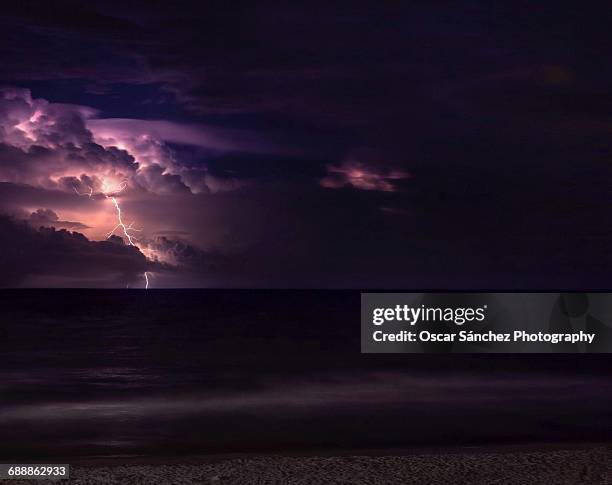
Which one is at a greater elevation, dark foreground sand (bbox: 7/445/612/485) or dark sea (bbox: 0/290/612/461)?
dark foreground sand (bbox: 7/445/612/485)

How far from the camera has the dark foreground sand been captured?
6543 mm

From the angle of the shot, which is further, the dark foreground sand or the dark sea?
the dark sea

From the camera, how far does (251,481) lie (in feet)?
21.4

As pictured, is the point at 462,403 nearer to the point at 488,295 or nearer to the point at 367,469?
the point at 488,295

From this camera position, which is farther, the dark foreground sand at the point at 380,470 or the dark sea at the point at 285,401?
the dark sea at the point at 285,401

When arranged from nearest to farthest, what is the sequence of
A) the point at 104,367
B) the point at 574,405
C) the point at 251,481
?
the point at 251,481 < the point at 574,405 < the point at 104,367

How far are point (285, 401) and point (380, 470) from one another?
27.4 ft

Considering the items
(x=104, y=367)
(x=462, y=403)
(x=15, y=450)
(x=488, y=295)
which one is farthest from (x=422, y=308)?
(x=104, y=367)

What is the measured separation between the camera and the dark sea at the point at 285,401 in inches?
424

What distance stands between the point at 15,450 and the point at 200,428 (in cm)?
269

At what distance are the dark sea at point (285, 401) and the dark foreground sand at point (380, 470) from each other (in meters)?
3.00

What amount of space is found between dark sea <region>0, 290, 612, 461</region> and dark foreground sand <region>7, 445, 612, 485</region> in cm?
300

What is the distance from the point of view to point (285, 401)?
15062mm

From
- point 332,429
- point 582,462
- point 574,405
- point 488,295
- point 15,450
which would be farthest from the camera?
point 574,405
